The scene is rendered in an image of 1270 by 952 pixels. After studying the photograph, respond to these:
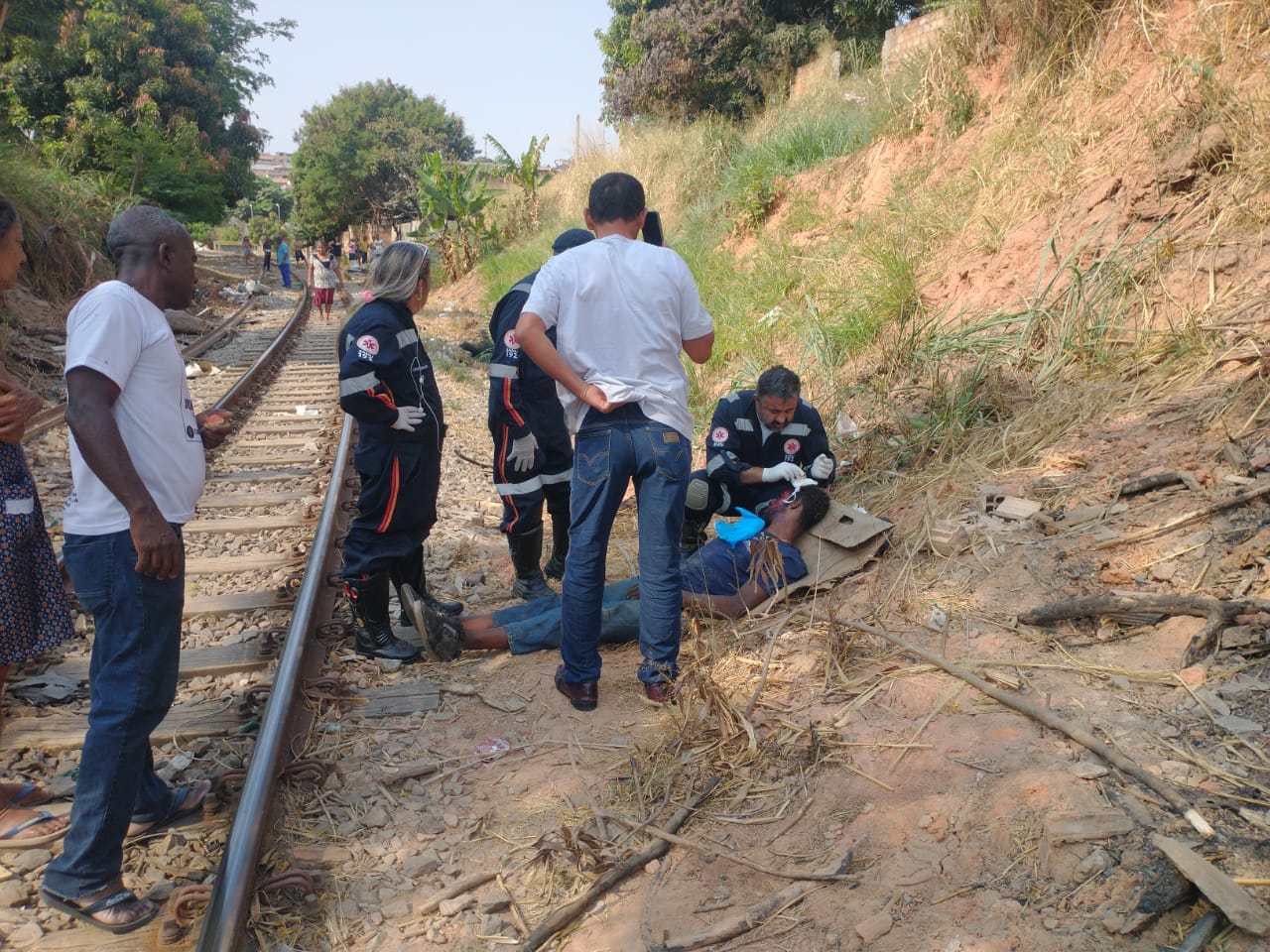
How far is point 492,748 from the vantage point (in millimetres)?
3262

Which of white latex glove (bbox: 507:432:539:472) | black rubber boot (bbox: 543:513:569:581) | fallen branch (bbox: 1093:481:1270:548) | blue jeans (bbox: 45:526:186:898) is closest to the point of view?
blue jeans (bbox: 45:526:186:898)

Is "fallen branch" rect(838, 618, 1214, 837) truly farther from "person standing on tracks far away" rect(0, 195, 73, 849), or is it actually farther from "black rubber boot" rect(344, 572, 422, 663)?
"person standing on tracks far away" rect(0, 195, 73, 849)

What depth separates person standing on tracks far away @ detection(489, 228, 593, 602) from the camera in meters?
4.38

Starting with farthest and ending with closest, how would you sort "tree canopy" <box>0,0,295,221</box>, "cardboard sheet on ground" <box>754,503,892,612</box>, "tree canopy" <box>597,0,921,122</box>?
"tree canopy" <box>0,0,295,221</box>, "tree canopy" <box>597,0,921,122</box>, "cardboard sheet on ground" <box>754,503,892,612</box>

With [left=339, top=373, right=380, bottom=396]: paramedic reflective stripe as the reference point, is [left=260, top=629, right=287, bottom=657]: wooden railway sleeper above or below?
below

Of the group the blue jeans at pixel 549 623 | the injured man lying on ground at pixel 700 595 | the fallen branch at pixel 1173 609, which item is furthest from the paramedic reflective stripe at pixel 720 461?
the fallen branch at pixel 1173 609

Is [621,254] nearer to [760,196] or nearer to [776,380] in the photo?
[776,380]

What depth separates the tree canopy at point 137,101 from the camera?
77.8ft

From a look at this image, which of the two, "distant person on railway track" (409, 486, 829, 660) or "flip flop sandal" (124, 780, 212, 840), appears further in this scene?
"distant person on railway track" (409, 486, 829, 660)

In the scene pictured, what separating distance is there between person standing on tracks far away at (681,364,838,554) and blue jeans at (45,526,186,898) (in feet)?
9.72

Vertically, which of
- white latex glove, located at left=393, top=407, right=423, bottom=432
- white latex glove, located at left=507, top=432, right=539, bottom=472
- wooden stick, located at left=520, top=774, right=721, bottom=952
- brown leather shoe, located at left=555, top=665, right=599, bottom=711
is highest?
white latex glove, located at left=393, top=407, right=423, bottom=432

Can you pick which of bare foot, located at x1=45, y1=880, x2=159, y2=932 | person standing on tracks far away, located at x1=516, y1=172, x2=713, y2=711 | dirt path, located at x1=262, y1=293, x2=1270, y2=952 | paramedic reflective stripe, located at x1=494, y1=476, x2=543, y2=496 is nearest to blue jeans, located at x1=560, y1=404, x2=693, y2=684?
person standing on tracks far away, located at x1=516, y1=172, x2=713, y2=711

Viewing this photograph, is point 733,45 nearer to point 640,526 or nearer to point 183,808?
point 640,526

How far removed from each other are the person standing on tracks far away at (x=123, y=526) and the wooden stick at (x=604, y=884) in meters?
1.09
